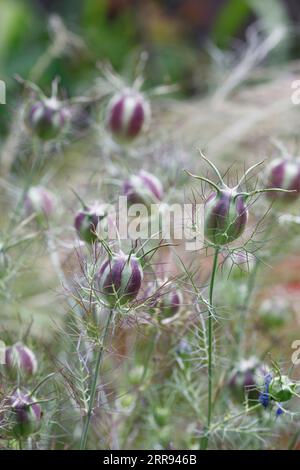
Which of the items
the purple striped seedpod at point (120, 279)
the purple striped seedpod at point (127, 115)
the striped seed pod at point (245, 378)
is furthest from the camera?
the purple striped seedpod at point (127, 115)

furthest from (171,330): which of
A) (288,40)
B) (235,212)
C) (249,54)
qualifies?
(288,40)

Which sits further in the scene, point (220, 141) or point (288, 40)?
point (288, 40)

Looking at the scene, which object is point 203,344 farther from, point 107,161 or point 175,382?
point 107,161

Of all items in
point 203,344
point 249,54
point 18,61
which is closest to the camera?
point 203,344

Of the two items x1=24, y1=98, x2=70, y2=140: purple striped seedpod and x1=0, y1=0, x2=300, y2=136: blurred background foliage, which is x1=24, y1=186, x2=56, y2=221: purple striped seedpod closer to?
x1=24, y1=98, x2=70, y2=140: purple striped seedpod

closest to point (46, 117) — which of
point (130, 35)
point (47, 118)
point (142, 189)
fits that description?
point (47, 118)

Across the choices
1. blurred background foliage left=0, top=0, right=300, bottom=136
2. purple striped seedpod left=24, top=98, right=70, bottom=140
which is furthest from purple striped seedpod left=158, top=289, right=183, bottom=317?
blurred background foliage left=0, top=0, right=300, bottom=136

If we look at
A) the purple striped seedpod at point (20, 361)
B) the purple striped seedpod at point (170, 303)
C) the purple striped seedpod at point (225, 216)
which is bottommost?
the purple striped seedpod at point (20, 361)

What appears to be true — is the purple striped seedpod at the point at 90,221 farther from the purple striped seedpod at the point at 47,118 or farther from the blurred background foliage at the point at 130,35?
the blurred background foliage at the point at 130,35

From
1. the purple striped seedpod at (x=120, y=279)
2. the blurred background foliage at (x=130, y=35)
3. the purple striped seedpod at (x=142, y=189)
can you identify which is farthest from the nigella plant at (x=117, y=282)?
the blurred background foliage at (x=130, y=35)
